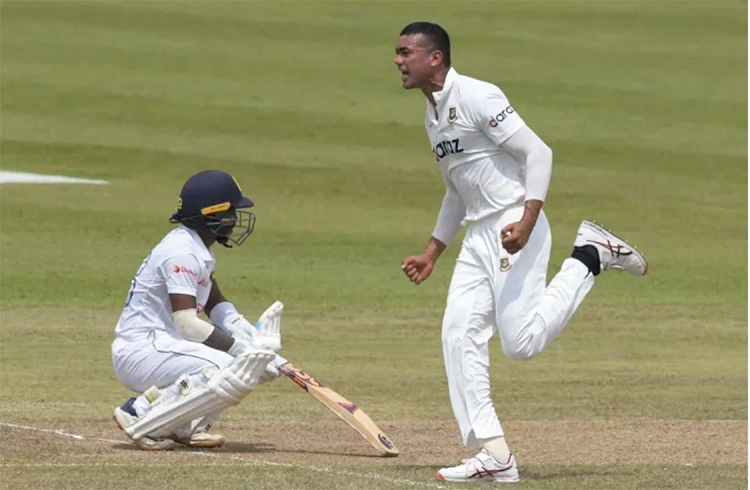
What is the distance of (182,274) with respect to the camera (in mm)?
9172

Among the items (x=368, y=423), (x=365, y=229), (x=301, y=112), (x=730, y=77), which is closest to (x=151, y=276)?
(x=368, y=423)

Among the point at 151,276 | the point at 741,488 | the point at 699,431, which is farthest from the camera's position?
the point at 699,431

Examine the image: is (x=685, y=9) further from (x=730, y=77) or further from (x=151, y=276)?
(x=151, y=276)

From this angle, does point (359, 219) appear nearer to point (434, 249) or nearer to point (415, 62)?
point (434, 249)

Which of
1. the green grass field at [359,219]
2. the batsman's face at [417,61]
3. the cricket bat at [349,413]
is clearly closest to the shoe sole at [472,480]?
the green grass field at [359,219]

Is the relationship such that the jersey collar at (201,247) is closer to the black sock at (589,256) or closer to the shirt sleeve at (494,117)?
the shirt sleeve at (494,117)

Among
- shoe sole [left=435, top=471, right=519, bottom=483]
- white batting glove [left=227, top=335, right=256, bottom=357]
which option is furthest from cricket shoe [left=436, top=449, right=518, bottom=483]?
white batting glove [left=227, top=335, right=256, bottom=357]

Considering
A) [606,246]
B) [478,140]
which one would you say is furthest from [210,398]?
[606,246]

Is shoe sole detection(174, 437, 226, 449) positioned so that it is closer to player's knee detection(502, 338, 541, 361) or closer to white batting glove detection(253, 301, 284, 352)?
white batting glove detection(253, 301, 284, 352)

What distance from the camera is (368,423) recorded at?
9508 mm

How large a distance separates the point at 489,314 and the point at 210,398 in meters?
1.58

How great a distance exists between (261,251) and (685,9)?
1835 centimetres

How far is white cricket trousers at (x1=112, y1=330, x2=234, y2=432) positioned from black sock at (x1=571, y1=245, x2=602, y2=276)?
192cm

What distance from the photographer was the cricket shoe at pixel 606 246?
9.01m
